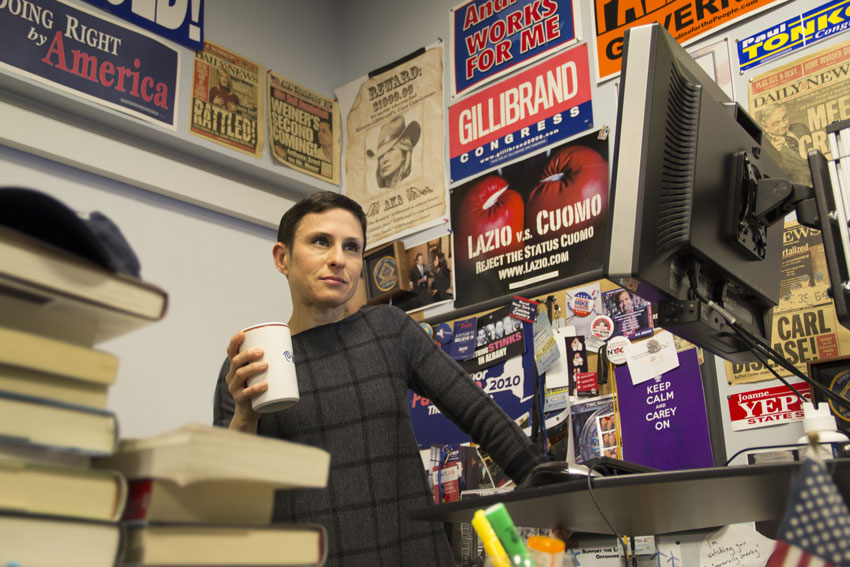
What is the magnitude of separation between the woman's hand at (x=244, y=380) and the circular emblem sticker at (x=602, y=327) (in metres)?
1.07

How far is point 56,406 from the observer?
41 centimetres

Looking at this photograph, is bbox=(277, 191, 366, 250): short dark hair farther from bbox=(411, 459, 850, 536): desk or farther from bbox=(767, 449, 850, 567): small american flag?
bbox=(767, 449, 850, 567): small american flag

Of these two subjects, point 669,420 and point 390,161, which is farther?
point 390,161

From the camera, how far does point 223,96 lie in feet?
7.93

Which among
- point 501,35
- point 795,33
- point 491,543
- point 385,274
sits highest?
point 501,35

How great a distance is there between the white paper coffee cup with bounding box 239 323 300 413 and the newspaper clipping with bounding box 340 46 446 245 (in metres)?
1.45

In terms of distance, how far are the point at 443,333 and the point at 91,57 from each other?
49.9 inches

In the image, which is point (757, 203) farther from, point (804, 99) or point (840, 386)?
point (804, 99)

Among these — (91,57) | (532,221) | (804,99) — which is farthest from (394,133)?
(804,99)

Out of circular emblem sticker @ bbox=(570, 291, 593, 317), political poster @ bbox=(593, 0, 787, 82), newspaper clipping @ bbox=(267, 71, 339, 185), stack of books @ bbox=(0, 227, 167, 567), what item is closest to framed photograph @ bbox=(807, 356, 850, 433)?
circular emblem sticker @ bbox=(570, 291, 593, 317)

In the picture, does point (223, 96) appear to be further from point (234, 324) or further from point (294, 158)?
point (234, 324)

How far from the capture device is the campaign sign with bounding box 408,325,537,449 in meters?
1.97

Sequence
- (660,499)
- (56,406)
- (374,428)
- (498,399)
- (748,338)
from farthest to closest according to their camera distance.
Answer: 1. (498,399)
2. (374,428)
3. (748,338)
4. (660,499)
5. (56,406)

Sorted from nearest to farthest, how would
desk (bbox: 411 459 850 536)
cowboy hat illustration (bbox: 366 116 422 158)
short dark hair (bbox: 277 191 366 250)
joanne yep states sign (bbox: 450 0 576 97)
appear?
desk (bbox: 411 459 850 536)
short dark hair (bbox: 277 191 366 250)
joanne yep states sign (bbox: 450 0 576 97)
cowboy hat illustration (bbox: 366 116 422 158)
